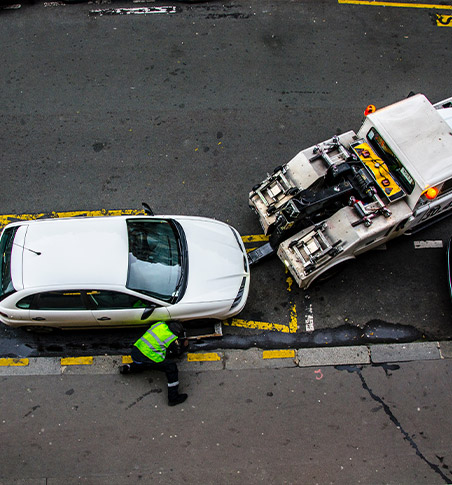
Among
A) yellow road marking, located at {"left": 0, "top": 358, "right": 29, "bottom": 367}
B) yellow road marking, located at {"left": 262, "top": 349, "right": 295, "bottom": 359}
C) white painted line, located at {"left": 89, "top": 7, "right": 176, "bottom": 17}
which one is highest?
white painted line, located at {"left": 89, "top": 7, "right": 176, "bottom": 17}

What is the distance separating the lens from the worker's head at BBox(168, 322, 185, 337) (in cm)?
617

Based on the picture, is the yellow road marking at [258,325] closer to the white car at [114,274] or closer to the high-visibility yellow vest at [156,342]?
the white car at [114,274]

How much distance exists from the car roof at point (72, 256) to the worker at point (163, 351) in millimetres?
847

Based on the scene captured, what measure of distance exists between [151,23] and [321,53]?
3.79 metres

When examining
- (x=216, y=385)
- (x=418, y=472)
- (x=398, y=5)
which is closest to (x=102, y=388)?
(x=216, y=385)

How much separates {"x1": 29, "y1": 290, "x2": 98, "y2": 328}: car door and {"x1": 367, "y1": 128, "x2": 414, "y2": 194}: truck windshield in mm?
Answer: 4918

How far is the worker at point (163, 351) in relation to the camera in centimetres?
604

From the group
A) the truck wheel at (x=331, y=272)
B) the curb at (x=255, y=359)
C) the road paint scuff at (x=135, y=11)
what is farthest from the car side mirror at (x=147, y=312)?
the road paint scuff at (x=135, y=11)

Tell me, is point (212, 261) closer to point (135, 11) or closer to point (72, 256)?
point (72, 256)

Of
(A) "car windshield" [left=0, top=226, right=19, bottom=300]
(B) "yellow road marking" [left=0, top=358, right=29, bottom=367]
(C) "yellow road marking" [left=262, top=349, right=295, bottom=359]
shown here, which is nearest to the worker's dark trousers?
(C) "yellow road marking" [left=262, top=349, right=295, bottom=359]

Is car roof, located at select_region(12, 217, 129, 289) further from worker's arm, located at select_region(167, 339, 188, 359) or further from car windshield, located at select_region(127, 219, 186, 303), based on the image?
worker's arm, located at select_region(167, 339, 188, 359)

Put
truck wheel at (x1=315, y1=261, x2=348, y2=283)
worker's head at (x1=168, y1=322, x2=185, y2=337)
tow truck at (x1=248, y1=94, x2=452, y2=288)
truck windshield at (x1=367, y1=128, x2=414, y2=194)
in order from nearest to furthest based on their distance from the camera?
1. worker's head at (x1=168, y1=322, x2=185, y2=337)
2. tow truck at (x1=248, y1=94, x2=452, y2=288)
3. truck windshield at (x1=367, y1=128, x2=414, y2=194)
4. truck wheel at (x1=315, y1=261, x2=348, y2=283)

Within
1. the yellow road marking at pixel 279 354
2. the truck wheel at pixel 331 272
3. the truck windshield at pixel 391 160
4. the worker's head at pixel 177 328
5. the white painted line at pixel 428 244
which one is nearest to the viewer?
the worker's head at pixel 177 328

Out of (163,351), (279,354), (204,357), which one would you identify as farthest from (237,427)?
(163,351)
